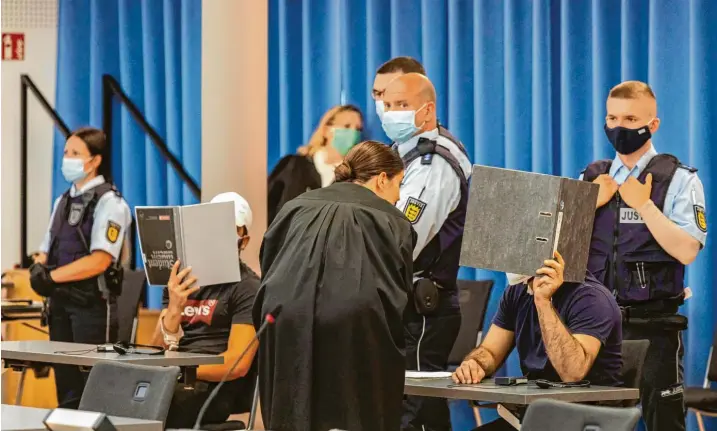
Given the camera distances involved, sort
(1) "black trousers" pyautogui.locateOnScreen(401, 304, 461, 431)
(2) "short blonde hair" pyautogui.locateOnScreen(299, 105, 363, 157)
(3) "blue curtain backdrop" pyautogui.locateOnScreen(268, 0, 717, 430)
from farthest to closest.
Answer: (2) "short blonde hair" pyautogui.locateOnScreen(299, 105, 363, 157)
(3) "blue curtain backdrop" pyautogui.locateOnScreen(268, 0, 717, 430)
(1) "black trousers" pyautogui.locateOnScreen(401, 304, 461, 431)

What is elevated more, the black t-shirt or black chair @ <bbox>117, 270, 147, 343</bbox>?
the black t-shirt

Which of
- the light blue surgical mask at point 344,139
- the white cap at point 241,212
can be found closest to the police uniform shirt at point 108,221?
the light blue surgical mask at point 344,139

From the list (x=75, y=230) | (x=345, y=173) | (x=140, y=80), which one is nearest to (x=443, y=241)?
(x=345, y=173)

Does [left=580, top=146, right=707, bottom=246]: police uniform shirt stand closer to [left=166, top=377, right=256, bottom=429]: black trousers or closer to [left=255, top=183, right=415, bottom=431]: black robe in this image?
[left=255, top=183, right=415, bottom=431]: black robe

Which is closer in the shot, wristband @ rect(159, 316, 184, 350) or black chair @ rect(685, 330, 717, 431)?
wristband @ rect(159, 316, 184, 350)

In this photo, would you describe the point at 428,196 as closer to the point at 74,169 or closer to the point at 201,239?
the point at 201,239

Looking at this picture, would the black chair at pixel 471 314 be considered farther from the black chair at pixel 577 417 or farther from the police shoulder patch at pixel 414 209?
the black chair at pixel 577 417

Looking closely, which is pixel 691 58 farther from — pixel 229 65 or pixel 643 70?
pixel 229 65

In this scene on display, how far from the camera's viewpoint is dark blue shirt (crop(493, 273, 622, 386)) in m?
3.79

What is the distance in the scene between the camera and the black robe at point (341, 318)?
345 cm

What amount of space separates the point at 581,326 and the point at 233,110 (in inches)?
112

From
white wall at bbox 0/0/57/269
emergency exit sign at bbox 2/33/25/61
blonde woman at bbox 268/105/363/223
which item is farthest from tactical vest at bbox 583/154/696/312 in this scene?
emergency exit sign at bbox 2/33/25/61

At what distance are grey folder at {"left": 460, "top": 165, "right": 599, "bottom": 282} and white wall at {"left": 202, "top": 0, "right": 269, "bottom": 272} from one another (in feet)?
8.38

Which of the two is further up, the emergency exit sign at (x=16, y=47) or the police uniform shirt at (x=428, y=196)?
the emergency exit sign at (x=16, y=47)
